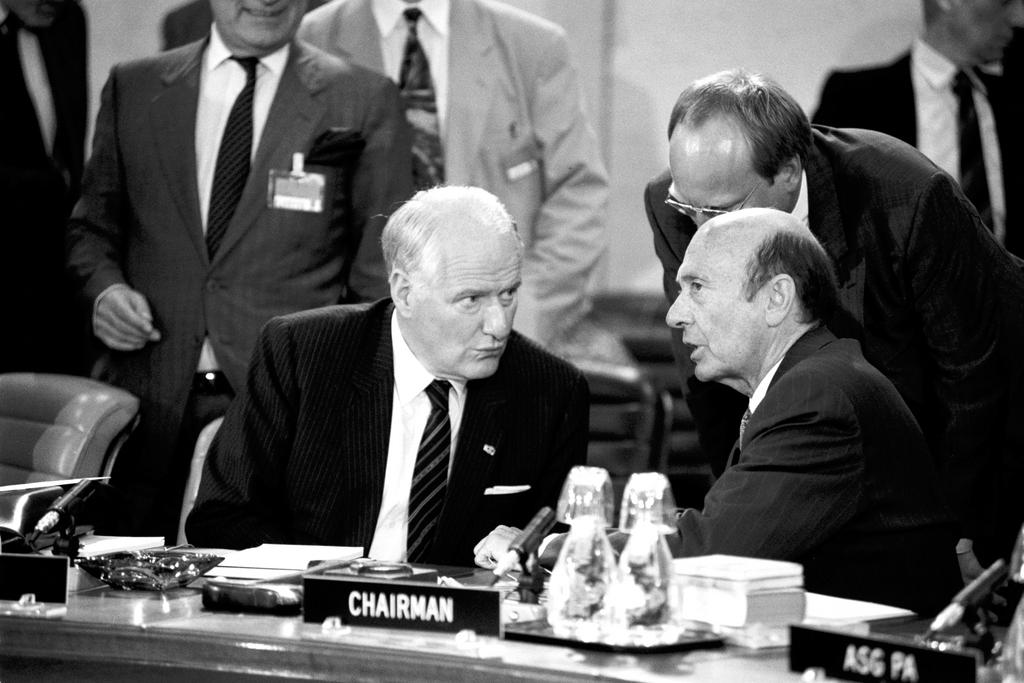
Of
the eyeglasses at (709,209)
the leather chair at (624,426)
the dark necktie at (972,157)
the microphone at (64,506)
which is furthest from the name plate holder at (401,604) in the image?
the dark necktie at (972,157)

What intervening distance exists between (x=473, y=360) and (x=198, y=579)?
0.74 meters

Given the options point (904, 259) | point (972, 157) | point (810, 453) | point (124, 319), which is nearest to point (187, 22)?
point (124, 319)

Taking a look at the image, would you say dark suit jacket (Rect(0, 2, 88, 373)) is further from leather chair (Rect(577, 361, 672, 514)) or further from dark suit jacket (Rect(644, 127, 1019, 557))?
dark suit jacket (Rect(644, 127, 1019, 557))

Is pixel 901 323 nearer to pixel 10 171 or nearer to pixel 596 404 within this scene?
pixel 596 404

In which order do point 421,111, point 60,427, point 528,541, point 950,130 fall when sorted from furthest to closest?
point 950,130, point 421,111, point 60,427, point 528,541

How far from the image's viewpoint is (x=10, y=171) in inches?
189

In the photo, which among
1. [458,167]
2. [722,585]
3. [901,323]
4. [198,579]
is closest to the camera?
[722,585]

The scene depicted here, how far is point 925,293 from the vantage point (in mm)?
3217

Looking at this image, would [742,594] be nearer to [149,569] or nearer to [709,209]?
[149,569]

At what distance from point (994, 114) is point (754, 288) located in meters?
2.81

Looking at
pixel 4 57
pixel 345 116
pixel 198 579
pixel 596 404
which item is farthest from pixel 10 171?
pixel 198 579

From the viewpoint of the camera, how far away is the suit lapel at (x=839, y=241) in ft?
10.6

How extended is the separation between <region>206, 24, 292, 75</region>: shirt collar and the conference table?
2.15m

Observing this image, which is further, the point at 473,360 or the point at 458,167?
the point at 458,167
